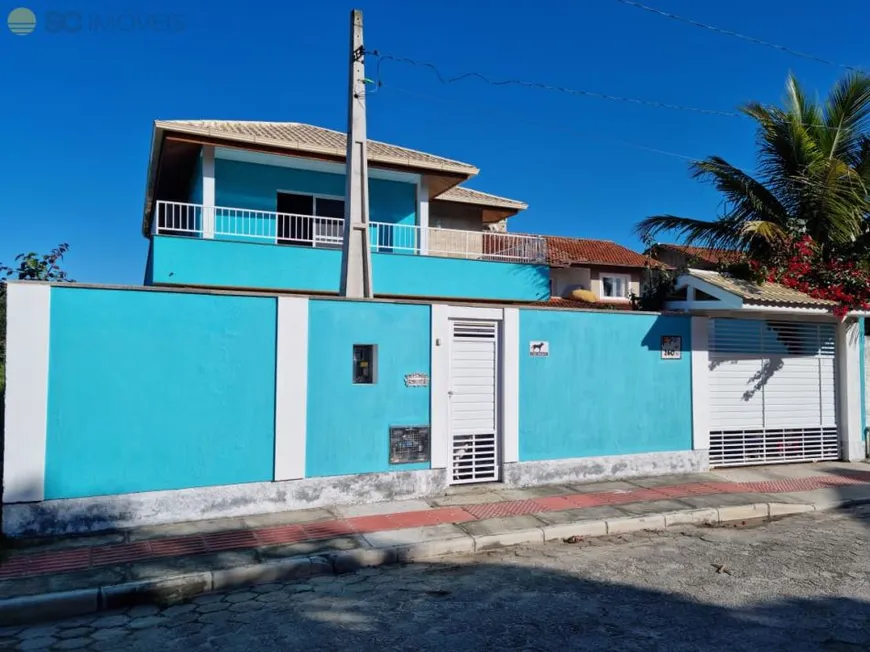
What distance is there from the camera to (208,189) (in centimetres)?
1430

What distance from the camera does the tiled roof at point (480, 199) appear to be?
19.3m

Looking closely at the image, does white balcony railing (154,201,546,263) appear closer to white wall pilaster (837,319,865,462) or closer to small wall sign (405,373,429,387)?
small wall sign (405,373,429,387)

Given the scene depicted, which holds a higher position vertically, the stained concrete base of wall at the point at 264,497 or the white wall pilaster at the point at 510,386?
the white wall pilaster at the point at 510,386

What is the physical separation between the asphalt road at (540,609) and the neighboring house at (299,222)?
9233mm

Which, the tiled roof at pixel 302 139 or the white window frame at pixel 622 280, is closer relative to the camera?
the tiled roof at pixel 302 139

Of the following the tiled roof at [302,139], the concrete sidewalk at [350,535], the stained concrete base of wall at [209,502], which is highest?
the tiled roof at [302,139]

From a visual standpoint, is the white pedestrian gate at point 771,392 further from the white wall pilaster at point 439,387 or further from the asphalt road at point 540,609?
the white wall pilaster at point 439,387

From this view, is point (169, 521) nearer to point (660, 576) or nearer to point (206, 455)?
point (206, 455)

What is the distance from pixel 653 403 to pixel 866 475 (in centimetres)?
387

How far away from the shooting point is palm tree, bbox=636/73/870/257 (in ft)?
39.0

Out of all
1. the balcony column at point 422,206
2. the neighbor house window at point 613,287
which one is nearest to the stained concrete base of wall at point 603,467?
the balcony column at point 422,206

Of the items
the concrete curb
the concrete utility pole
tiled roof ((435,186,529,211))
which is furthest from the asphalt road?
tiled roof ((435,186,529,211))

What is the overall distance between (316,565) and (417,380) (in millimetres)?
2907

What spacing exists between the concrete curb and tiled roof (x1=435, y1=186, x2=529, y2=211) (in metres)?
13.2
